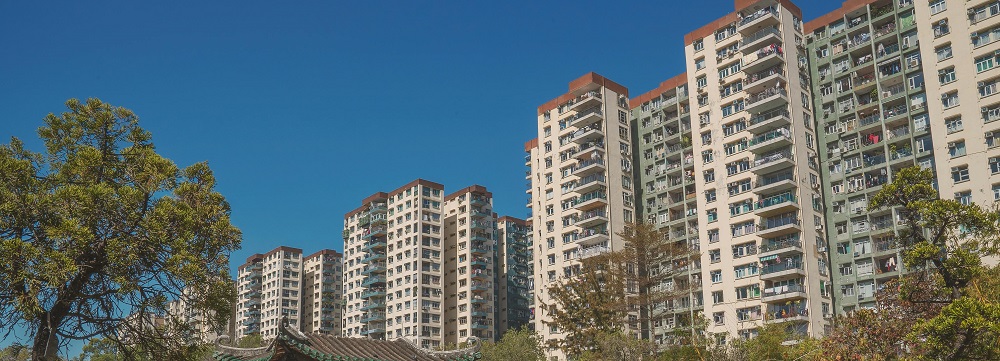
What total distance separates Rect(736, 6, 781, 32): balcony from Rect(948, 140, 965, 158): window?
1971cm

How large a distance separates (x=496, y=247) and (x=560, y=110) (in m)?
39.5

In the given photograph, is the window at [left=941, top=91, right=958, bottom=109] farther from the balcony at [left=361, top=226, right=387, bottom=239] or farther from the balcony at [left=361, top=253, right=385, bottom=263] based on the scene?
the balcony at [left=361, top=226, right=387, bottom=239]

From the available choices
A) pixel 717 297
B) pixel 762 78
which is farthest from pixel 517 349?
pixel 762 78

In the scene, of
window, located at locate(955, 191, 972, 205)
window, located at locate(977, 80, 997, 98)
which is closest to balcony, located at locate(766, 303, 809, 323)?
window, located at locate(955, 191, 972, 205)

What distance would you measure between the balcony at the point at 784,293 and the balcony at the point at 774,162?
1040 centimetres

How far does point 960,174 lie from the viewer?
67438 mm

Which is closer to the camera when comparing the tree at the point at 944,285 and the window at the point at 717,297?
the tree at the point at 944,285

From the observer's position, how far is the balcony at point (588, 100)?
319ft

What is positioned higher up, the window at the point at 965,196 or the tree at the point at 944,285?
the window at the point at 965,196

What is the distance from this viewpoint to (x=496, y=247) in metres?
136

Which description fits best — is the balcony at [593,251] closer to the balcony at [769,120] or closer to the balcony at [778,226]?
the balcony at [778,226]

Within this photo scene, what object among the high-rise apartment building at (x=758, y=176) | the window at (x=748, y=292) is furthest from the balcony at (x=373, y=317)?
the window at (x=748, y=292)

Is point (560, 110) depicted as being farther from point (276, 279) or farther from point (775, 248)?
point (276, 279)

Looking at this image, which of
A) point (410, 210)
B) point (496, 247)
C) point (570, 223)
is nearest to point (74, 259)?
point (570, 223)
